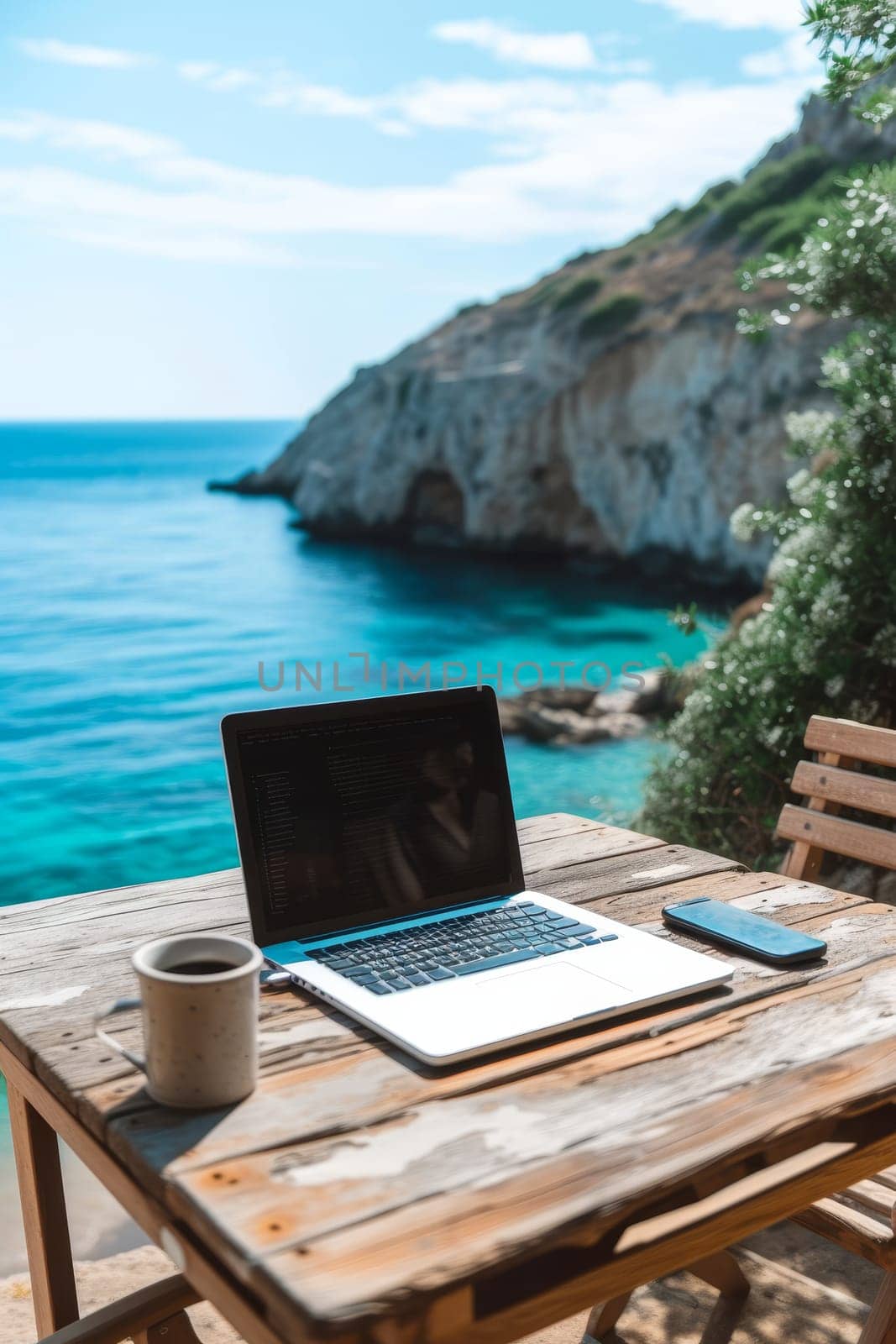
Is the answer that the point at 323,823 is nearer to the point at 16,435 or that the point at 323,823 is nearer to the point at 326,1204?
the point at 326,1204

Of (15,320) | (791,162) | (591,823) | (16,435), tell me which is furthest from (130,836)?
(16,435)

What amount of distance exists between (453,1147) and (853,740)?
4.77 feet

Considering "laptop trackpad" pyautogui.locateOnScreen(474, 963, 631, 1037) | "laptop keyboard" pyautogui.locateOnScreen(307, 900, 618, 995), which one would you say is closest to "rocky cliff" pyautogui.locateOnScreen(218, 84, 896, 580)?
"laptop keyboard" pyautogui.locateOnScreen(307, 900, 618, 995)

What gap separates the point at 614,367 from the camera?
66.0 feet

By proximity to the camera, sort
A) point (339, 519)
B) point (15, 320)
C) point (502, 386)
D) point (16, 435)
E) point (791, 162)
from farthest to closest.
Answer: point (16, 435) → point (15, 320) → point (339, 519) → point (502, 386) → point (791, 162)

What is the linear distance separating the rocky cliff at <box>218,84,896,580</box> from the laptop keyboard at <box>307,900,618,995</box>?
52.6 ft

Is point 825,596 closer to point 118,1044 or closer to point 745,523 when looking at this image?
point 745,523

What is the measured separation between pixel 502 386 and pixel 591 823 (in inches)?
805

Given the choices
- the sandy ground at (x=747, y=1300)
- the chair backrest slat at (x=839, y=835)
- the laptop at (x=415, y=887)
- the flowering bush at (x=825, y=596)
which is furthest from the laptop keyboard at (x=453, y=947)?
the flowering bush at (x=825, y=596)

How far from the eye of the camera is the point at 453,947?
157 centimetres

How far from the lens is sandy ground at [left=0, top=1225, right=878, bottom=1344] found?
2.39m

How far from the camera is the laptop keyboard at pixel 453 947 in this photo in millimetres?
1484

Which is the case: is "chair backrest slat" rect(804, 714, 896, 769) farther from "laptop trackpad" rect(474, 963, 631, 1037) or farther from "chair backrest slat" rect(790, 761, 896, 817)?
"laptop trackpad" rect(474, 963, 631, 1037)

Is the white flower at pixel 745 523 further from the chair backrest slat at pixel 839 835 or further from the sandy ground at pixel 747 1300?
the sandy ground at pixel 747 1300
